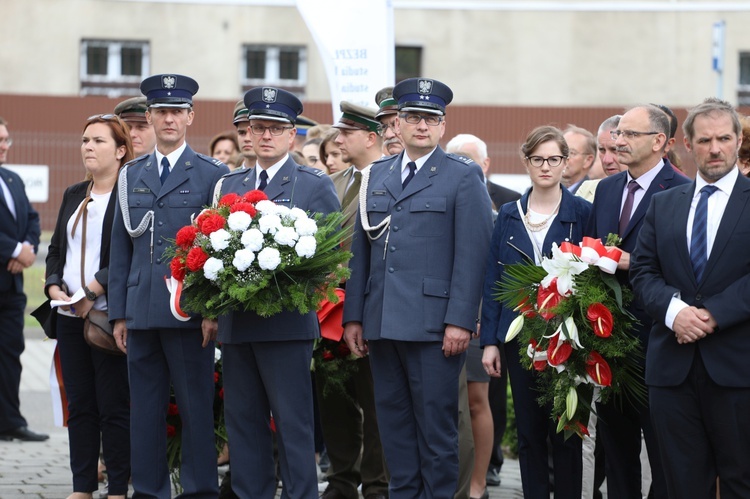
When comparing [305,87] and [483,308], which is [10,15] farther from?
[483,308]

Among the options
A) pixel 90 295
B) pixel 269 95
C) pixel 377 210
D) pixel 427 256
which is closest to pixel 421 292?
pixel 427 256

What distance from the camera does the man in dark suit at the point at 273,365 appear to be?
6.60 m

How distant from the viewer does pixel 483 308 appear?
22.2 feet

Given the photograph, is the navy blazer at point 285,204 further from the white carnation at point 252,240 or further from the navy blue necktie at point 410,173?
the white carnation at point 252,240

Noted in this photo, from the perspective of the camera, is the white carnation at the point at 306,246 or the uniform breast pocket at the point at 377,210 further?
the uniform breast pocket at the point at 377,210

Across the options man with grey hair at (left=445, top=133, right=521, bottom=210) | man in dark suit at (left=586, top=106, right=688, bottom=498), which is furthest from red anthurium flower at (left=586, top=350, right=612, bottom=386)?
man with grey hair at (left=445, top=133, right=521, bottom=210)

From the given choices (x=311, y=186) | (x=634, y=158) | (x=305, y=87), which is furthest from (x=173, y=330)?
(x=305, y=87)

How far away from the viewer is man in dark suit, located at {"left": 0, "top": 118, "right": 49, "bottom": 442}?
406 inches

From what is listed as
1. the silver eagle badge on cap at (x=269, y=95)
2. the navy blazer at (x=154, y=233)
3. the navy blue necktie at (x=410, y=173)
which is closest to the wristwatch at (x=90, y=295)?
the navy blazer at (x=154, y=233)

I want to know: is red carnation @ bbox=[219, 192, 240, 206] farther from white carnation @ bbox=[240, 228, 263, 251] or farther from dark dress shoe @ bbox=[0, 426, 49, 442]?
dark dress shoe @ bbox=[0, 426, 49, 442]

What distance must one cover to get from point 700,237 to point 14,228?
6.69 meters

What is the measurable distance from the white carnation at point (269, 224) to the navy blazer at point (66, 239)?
59.9 inches

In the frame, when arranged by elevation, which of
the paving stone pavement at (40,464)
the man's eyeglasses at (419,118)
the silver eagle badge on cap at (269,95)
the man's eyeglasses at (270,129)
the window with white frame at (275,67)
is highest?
the window with white frame at (275,67)

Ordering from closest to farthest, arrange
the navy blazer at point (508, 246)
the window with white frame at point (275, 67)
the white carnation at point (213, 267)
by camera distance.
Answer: the white carnation at point (213, 267)
the navy blazer at point (508, 246)
the window with white frame at point (275, 67)
